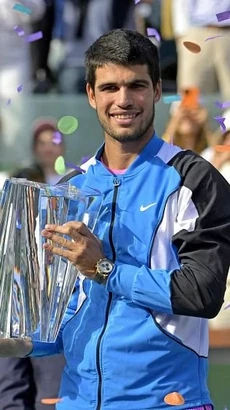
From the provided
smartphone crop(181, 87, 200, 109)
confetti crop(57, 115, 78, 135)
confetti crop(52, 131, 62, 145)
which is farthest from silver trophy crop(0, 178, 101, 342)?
confetti crop(52, 131, 62, 145)

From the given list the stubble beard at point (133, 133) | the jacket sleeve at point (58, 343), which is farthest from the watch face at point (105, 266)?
the stubble beard at point (133, 133)

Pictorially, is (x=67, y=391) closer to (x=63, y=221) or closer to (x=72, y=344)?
(x=72, y=344)

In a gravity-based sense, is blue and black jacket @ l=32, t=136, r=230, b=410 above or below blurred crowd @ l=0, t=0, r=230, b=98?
above

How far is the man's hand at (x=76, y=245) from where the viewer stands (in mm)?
2816

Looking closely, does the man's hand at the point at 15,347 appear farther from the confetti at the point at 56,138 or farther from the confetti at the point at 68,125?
the confetti at the point at 56,138

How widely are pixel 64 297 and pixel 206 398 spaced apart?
16.7 inches

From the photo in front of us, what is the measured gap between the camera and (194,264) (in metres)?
2.83

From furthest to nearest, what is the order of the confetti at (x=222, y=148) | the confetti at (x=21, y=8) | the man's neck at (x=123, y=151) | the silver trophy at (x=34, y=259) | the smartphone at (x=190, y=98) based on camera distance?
the confetti at (x=21, y=8) → the smartphone at (x=190, y=98) → the confetti at (x=222, y=148) → the man's neck at (x=123, y=151) → the silver trophy at (x=34, y=259)

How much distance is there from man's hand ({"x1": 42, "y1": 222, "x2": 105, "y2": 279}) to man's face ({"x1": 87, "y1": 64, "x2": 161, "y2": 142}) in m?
0.29

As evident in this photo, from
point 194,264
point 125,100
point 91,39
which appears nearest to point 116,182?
point 125,100

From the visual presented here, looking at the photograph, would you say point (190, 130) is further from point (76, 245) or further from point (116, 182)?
point (76, 245)

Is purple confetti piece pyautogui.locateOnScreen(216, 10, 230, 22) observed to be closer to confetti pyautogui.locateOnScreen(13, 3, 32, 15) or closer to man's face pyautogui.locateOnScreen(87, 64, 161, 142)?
man's face pyautogui.locateOnScreen(87, 64, 161, 142)

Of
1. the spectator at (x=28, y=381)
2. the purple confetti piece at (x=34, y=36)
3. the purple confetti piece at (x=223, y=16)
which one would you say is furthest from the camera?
the purple confetti piece at (x=34, y=36)

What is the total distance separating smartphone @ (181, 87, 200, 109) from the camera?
19.9 feet
